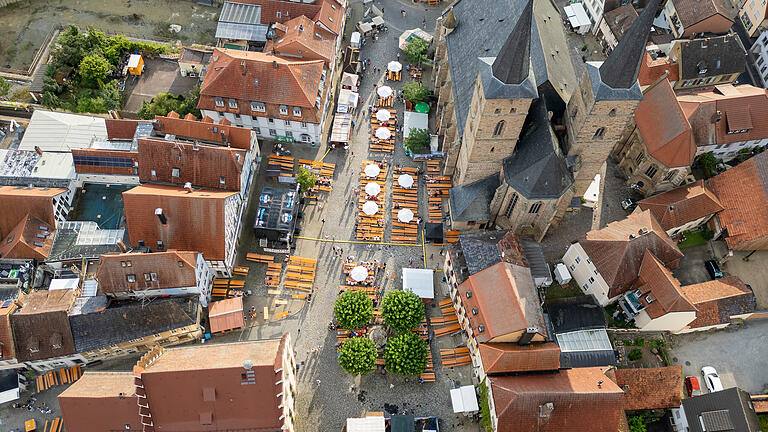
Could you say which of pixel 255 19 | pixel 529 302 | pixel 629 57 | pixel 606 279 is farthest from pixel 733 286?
pixel 255 19

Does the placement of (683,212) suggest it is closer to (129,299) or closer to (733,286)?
(733,286)

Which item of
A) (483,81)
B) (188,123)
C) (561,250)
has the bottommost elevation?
(561,250)

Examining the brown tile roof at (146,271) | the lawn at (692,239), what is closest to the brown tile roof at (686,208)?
the lawn at (692,239)

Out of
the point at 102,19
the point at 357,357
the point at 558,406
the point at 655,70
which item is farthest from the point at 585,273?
the point at 102,19

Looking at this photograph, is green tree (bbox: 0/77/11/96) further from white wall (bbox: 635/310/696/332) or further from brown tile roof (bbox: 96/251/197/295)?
white wall (bbox: 635/310/696/332)

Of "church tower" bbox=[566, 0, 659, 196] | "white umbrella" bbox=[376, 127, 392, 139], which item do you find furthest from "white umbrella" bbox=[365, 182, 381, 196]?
"church tower" bbox=[566, 0, 659, 196]

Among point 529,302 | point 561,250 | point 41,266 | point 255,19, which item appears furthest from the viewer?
point 255,19
